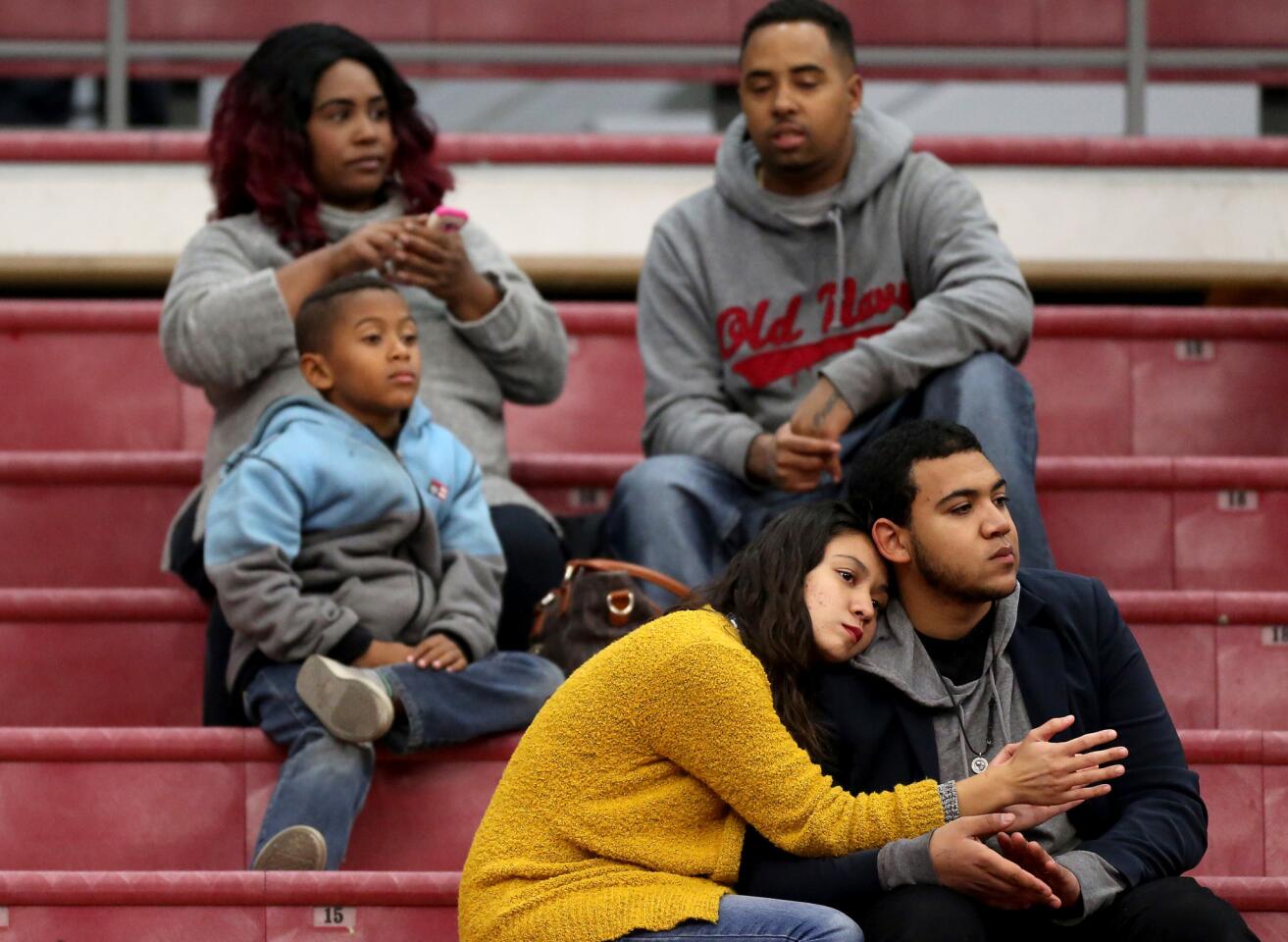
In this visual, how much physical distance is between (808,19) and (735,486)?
78 centimetres

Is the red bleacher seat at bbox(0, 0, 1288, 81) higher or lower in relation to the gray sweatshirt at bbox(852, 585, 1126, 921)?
higher

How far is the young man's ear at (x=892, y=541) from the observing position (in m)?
2.86

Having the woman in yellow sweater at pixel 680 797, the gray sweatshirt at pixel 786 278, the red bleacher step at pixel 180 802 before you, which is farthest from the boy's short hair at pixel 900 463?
the gray sweatshirt at pixel 786 278

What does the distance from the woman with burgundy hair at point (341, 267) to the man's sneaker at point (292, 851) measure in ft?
2.28

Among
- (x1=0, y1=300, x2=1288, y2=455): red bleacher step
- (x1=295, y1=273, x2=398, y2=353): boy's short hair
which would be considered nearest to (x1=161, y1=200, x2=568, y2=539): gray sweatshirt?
(x1=295, y1=273, x2=398, y2=353): boy's short hair

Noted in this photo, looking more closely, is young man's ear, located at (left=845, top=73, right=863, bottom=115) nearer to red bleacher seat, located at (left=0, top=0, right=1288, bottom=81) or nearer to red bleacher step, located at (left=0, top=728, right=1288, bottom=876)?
red bleacher step, located at (left=0, top=728, right=1288, bottom=876)

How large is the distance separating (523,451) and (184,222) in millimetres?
952

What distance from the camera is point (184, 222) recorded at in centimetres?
512

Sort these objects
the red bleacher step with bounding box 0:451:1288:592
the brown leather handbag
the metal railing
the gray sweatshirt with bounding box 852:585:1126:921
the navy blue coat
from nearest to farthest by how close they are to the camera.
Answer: the navy blue coat, the gray sweatshirt with bounding box 852:585:1126:921, the brown leather handbag, the red bleacher step with bounding box 0:451:1288:592, the metal railing

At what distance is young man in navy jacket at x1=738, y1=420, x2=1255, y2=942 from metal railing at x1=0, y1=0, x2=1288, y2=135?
2732 mm

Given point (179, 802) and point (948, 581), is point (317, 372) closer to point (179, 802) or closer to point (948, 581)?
point (179, 802)

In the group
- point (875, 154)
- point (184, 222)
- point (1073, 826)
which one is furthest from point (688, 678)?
point (184, 222)

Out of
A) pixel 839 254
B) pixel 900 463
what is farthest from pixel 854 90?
pixel 900 463

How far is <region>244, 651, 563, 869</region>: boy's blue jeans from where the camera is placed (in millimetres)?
3213
